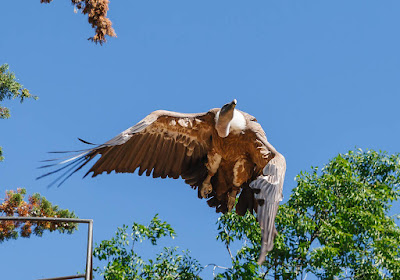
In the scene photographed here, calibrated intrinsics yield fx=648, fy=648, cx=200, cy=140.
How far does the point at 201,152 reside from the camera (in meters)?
6.86

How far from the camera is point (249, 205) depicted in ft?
22.6

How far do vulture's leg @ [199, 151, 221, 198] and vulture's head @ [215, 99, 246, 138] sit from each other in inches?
12.3

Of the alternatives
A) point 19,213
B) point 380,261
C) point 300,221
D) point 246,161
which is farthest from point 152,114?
point 380,261

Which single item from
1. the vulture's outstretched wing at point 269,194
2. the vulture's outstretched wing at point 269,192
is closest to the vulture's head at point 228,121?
the vulture's outstretched wing at point 269,192

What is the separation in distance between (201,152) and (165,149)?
0.38m

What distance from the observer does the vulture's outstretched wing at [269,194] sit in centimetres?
496

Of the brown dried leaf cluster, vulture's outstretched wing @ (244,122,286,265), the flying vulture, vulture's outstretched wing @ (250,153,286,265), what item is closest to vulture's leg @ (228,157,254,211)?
the flying vulture

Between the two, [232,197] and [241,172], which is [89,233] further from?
[232,197]

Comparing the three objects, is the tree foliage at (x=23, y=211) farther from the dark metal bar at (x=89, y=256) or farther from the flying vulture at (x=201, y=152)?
the dark metal bar at (x=89, y=256)

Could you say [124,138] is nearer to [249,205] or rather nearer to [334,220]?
[249,205]

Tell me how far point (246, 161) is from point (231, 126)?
1.38ft

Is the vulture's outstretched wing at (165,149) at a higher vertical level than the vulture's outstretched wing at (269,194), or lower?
higher

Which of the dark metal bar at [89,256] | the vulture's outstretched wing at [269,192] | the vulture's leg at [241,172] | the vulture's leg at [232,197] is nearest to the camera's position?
the dark metal bar at [89,256]

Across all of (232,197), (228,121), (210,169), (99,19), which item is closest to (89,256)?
(228,121)
